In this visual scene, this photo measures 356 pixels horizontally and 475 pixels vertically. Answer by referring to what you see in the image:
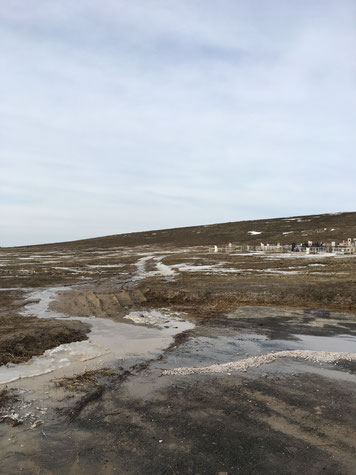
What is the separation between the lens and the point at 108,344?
539 inches

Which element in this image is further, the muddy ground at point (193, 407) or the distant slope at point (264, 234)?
the distant slope at point (264, 234)

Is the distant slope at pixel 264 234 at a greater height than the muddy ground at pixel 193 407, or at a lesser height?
greater

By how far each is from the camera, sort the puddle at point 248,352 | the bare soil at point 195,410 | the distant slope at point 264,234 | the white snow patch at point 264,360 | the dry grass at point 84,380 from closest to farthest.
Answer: the bare soil at point 195,410
the dry grass at point 84,380
the white snow patch at point 264,360
the puddle at point 248,352
the distant slope at point 264,234

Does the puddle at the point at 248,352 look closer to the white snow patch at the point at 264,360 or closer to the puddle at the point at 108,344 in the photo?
the white snow patch at the point at 264,360

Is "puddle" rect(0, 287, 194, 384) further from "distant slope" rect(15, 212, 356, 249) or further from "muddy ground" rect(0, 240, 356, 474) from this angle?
"distant slope" rect(15, 212, 356, 249)

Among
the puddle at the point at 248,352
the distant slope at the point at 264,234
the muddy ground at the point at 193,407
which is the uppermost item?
the distant slope at the point at 264,234

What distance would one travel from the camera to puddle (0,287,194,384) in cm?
1108

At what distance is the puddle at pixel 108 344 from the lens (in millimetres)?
11078

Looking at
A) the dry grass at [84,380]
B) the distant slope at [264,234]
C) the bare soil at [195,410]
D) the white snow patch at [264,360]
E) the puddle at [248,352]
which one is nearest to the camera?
the bare soil at [195,410]

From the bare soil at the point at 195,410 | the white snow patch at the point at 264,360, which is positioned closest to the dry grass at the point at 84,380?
the bare soil at the point at 195,410

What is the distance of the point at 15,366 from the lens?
36.4 ft

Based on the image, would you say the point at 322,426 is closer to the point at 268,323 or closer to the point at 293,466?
the point at 293,466

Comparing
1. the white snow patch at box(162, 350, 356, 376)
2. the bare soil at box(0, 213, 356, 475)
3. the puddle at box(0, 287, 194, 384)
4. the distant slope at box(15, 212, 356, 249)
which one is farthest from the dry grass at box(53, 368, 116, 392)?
the distant slope at box(15, 212, 356, 249)

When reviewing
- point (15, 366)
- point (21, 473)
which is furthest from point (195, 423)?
point (15, 366)
